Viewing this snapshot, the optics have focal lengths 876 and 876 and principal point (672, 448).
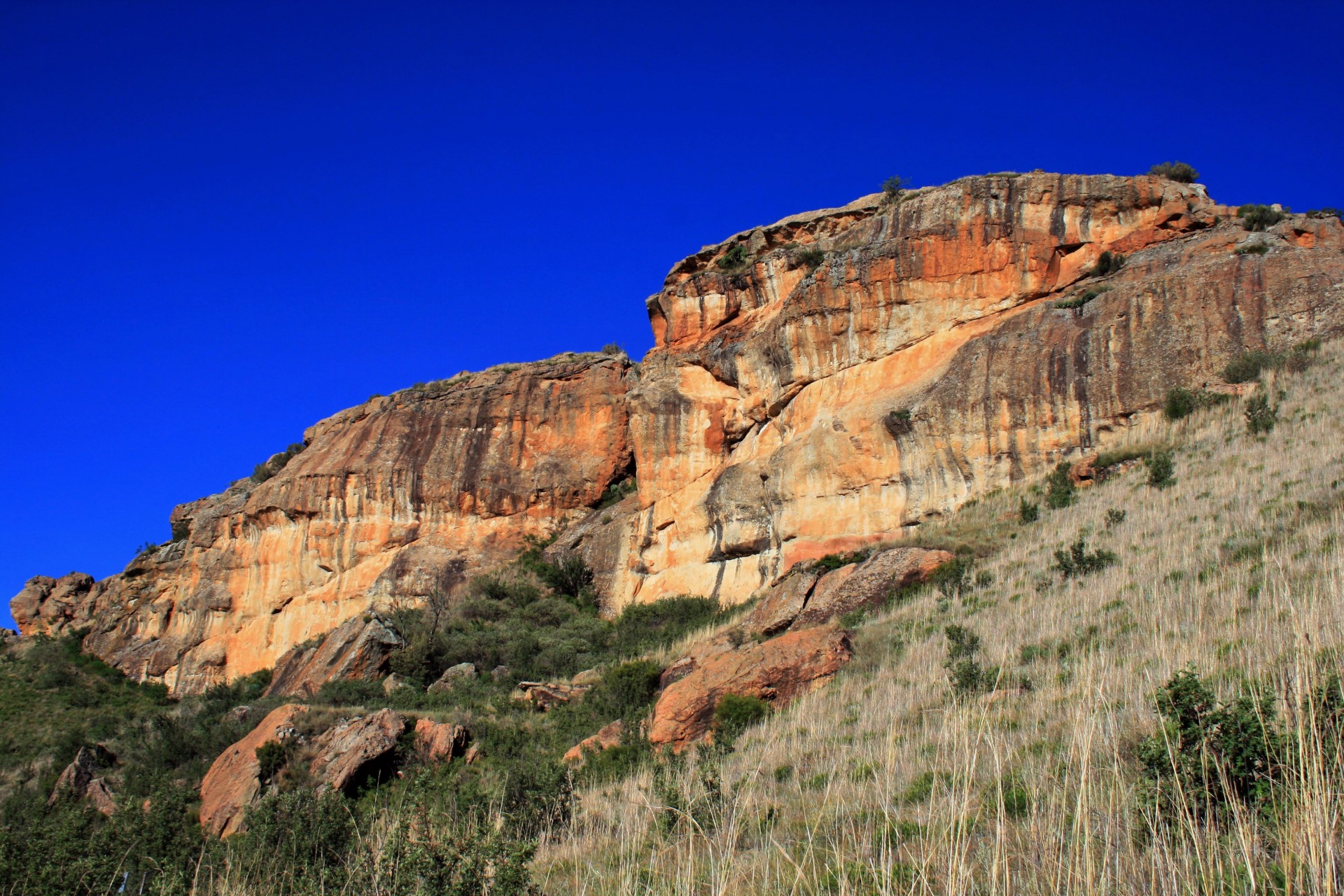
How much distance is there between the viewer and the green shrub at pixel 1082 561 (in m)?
14.1

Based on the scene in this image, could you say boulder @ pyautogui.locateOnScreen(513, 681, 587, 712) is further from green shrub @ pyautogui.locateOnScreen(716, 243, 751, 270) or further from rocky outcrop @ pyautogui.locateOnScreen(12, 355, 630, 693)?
green shrub @ pyautogui.locateOnScreen(716, 243, 751, 270)

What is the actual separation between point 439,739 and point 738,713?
5.88 meters

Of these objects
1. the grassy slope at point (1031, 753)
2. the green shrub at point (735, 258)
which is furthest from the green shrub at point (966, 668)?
the green shrub at point (735, 258)

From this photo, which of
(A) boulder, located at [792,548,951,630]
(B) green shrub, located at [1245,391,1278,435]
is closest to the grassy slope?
(A) boulder, located at [792,548,951,630]

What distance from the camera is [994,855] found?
4.02 metres

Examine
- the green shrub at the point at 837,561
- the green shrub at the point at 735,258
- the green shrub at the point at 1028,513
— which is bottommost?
the green shrub at the point at 837,561

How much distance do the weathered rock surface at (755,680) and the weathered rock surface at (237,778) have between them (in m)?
6.57

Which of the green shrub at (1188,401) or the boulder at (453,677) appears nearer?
the green shrub at (1188,401)

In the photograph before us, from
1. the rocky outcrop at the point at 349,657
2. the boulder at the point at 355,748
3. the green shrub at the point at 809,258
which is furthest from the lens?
the green shrub at the point at 809,258

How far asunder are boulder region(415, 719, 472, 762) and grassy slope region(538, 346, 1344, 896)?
6.05 meters

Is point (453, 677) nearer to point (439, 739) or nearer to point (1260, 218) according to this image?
point (439, 739)

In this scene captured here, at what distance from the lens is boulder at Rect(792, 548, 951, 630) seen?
17.4 m

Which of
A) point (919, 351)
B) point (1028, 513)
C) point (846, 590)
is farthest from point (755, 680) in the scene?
point (919, 351)

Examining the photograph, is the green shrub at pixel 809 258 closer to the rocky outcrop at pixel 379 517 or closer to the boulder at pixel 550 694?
the rocky outcrop at pixel 379 517
